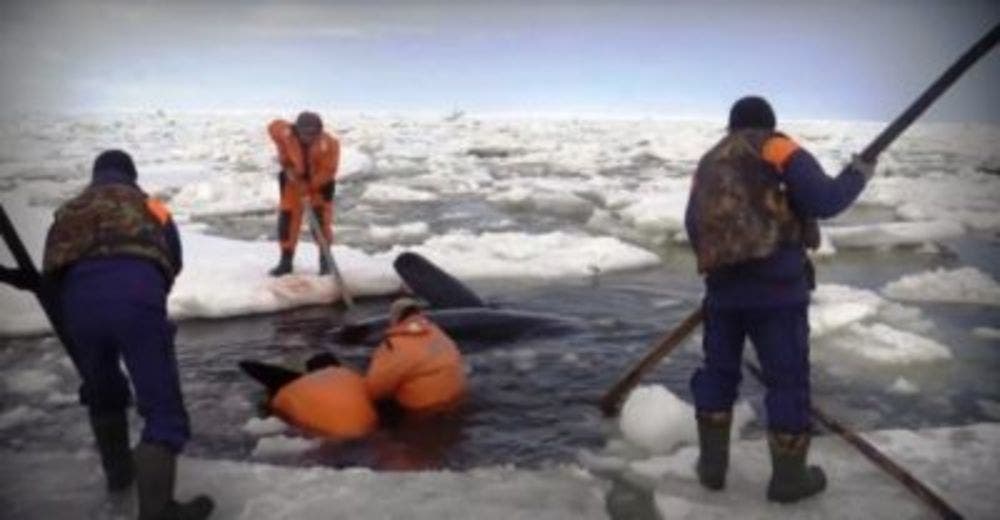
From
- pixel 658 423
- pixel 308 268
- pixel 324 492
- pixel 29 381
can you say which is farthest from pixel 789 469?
pixel 308 268

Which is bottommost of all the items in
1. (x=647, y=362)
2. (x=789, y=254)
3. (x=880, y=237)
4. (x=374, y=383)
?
(x=880, y=237)

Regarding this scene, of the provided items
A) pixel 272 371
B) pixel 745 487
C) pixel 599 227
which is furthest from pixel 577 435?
pixel 599 227

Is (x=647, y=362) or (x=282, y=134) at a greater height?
(x=282, y=134)

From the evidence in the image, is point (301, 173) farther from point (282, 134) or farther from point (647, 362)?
point (647, 362)

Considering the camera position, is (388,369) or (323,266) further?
(323,266)

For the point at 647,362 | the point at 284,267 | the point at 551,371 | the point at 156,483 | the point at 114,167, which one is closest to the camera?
the point at 156,483

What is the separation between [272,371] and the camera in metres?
5.72

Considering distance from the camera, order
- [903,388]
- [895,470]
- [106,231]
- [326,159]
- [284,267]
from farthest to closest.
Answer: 1. [284,267]
2. [326,159]
3. [903,388]
4. [895,470]
5. [106,231]

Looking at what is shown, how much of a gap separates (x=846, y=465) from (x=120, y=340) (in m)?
3.27

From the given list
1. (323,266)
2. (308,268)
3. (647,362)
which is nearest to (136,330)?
(647,362)

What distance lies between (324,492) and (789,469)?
201cm

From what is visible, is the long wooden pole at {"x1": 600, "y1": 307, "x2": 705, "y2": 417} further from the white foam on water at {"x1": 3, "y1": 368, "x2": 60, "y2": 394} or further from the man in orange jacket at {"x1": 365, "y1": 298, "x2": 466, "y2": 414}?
the white foam on water at {"x1": 3, "y1": 368, "x2": 60, "y2": 394}

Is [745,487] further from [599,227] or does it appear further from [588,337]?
[599,227]

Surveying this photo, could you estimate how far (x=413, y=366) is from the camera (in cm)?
551
